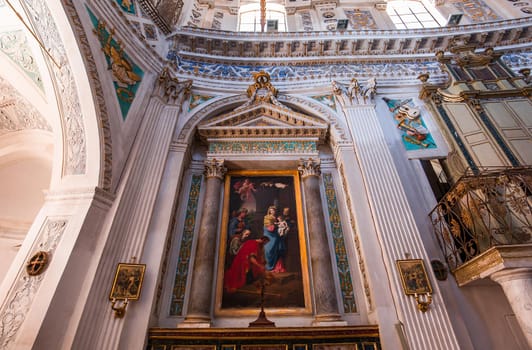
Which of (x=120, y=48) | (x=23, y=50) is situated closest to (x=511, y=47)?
(x=120, y=48)

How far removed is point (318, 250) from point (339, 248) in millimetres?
480

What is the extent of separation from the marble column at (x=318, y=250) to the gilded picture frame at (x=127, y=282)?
9.33ft

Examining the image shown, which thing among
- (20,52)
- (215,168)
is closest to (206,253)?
(215,168)

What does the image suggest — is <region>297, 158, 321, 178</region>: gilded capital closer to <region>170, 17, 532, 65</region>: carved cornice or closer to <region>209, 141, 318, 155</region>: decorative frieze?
<region>209, 141, 318, 155</region>: decorative frieze

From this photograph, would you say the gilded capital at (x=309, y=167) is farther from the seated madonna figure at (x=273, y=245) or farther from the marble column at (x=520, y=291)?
the marble column at (x=520, y=291)

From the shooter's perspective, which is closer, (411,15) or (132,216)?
(132,216)

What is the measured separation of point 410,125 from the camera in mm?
6727

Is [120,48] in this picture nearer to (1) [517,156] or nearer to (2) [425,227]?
(2) [425,227]

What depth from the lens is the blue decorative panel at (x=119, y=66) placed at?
5.32 meters

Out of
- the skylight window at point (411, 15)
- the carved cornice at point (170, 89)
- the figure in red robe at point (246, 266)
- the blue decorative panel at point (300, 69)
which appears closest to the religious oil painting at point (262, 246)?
the figure in red robe at point (246, 266)

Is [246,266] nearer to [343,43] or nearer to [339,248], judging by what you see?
[339,248]

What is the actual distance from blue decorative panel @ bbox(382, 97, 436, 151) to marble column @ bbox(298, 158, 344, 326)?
224cm

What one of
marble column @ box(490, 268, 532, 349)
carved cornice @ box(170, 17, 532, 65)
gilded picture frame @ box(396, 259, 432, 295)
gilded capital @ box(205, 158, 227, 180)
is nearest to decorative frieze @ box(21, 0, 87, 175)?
gilded capital @ box(205, 158, 227, 180)

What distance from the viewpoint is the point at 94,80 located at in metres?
4.91
